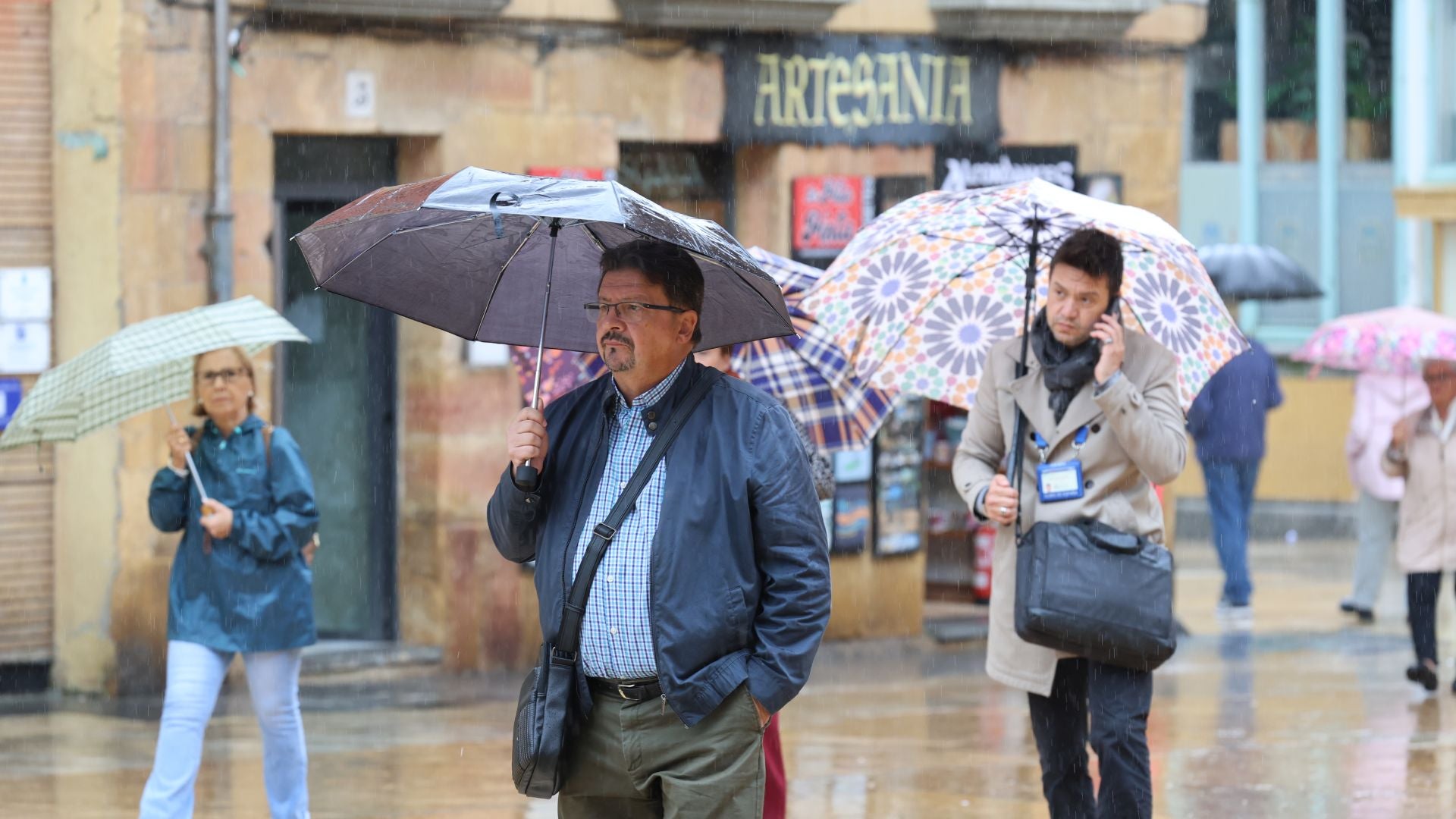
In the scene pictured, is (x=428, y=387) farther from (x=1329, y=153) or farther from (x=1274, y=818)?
(x=1329, y=153)

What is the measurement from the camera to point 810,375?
7664 millimetres

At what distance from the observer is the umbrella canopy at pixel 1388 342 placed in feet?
36.3

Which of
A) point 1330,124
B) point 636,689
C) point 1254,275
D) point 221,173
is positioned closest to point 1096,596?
point 636,689

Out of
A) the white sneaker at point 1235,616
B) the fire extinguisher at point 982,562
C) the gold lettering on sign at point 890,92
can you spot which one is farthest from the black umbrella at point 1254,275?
the gold lettering on sign at point 890,92

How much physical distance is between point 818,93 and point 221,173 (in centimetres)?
350

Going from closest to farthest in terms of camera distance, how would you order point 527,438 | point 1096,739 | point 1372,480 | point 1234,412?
point 527,438 → point 1096,739 → point 1372,480 → point 1234,412

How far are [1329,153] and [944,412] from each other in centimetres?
1023

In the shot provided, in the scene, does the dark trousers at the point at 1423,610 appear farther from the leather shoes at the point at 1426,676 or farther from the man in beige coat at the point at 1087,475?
the man in beige coat at the point at 1087,475

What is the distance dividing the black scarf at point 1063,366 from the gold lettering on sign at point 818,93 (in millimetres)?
6259

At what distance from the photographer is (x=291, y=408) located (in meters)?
11.7

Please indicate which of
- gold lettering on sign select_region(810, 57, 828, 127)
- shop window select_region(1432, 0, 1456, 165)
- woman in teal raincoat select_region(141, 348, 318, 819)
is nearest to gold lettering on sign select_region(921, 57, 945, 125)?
gold lettering on sign select_region(810, 57, 828, 127)

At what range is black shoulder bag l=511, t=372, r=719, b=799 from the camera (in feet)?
15.1

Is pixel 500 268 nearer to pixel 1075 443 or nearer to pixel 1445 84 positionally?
pixel 1075 443

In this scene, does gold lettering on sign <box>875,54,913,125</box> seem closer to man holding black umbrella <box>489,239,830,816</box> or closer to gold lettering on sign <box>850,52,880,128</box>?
gold lettering on sign <box>850,52,880,128</box>
